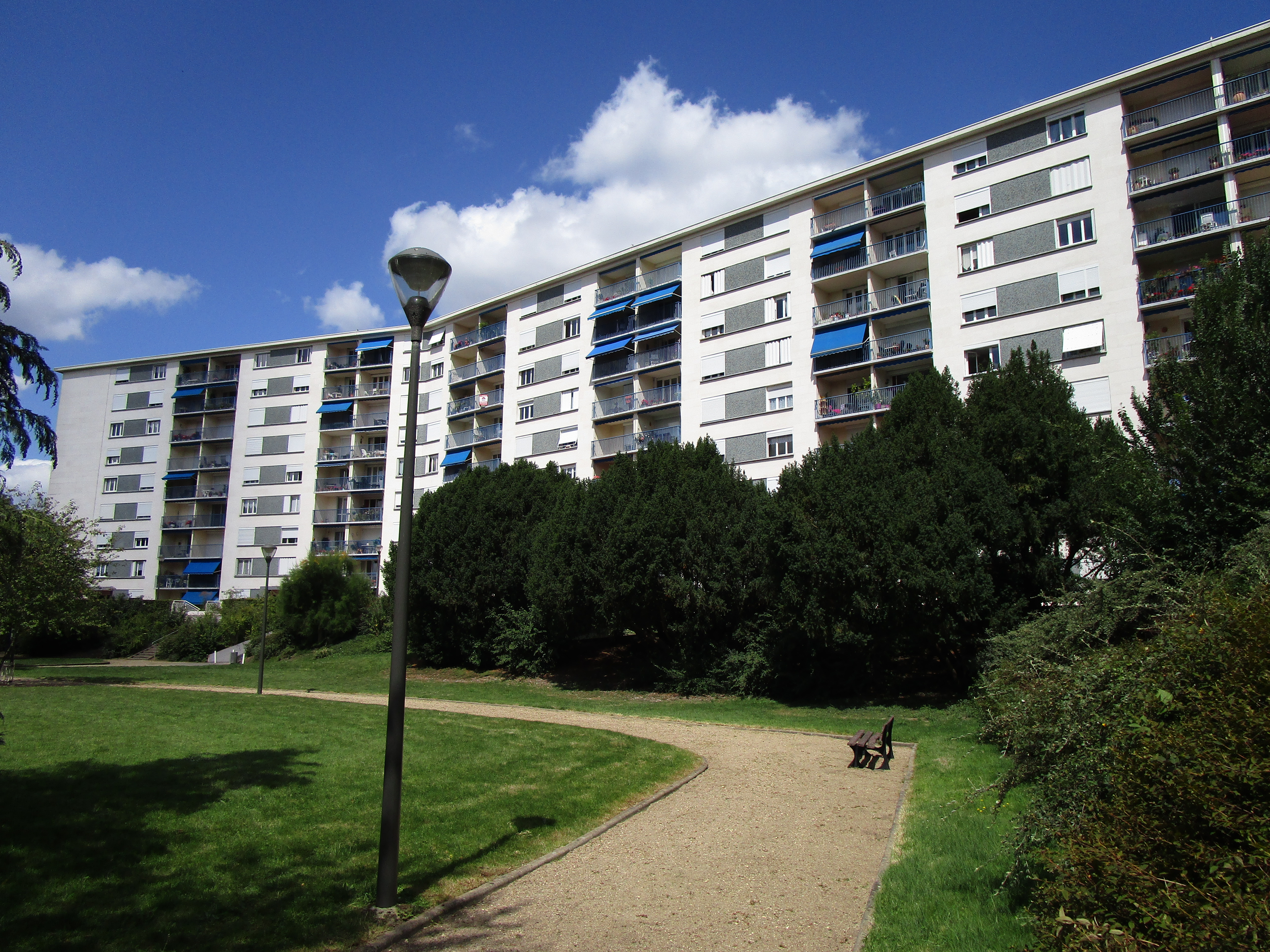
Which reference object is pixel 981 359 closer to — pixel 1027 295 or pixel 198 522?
pixel 1027 295

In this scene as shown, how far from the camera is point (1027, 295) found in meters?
32.5

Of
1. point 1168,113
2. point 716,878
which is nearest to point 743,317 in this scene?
point 1168,113

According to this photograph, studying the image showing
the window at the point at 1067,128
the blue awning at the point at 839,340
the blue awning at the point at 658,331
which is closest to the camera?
the window at the point at 1067,128

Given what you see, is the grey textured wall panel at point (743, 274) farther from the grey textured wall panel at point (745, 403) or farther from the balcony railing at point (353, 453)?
the balcony railing at point (353, 453)

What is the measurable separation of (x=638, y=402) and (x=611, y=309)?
243 inches

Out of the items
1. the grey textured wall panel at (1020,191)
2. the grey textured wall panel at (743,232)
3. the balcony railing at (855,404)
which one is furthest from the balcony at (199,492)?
the grey textured wall panel at (1020,191)

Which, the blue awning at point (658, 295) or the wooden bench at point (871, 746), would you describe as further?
the blue awning at point (658, 295)

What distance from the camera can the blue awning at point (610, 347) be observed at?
149 ft

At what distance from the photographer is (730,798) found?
34.1 ft

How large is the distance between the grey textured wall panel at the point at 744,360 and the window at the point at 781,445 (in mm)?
3906

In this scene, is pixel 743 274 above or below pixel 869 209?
below

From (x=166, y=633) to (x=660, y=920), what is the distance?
57874mm

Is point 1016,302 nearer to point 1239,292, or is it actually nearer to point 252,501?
point 1239,292

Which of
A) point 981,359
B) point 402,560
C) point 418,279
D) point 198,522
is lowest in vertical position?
point 402,560
